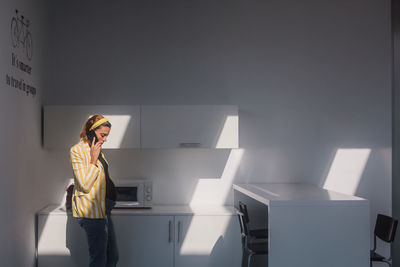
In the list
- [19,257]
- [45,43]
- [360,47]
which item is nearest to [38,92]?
[45,43]

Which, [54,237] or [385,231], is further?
[54,237]

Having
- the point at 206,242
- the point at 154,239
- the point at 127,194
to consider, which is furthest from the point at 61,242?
the point at 206,242

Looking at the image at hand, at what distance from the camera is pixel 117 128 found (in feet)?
12.8

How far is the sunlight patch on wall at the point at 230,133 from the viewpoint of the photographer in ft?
12.9

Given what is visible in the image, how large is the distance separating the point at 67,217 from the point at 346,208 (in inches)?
91.4

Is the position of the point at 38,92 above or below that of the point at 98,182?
above

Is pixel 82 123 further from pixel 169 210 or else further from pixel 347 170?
pixel 347 170

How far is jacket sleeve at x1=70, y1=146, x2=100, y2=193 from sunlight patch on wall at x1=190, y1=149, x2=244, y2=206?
1291 mm

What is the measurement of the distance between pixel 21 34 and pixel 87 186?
1383 mm

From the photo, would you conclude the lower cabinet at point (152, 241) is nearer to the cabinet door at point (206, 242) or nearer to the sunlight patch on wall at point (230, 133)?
the cabinet door at point (206, 242)

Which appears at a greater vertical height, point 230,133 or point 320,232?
point 230,133

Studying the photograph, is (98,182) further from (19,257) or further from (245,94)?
(245,94)

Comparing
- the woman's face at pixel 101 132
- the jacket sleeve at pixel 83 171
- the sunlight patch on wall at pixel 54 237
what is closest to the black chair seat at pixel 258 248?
the jacket sleeve at pixel 83 171

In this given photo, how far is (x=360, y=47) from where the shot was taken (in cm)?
431
